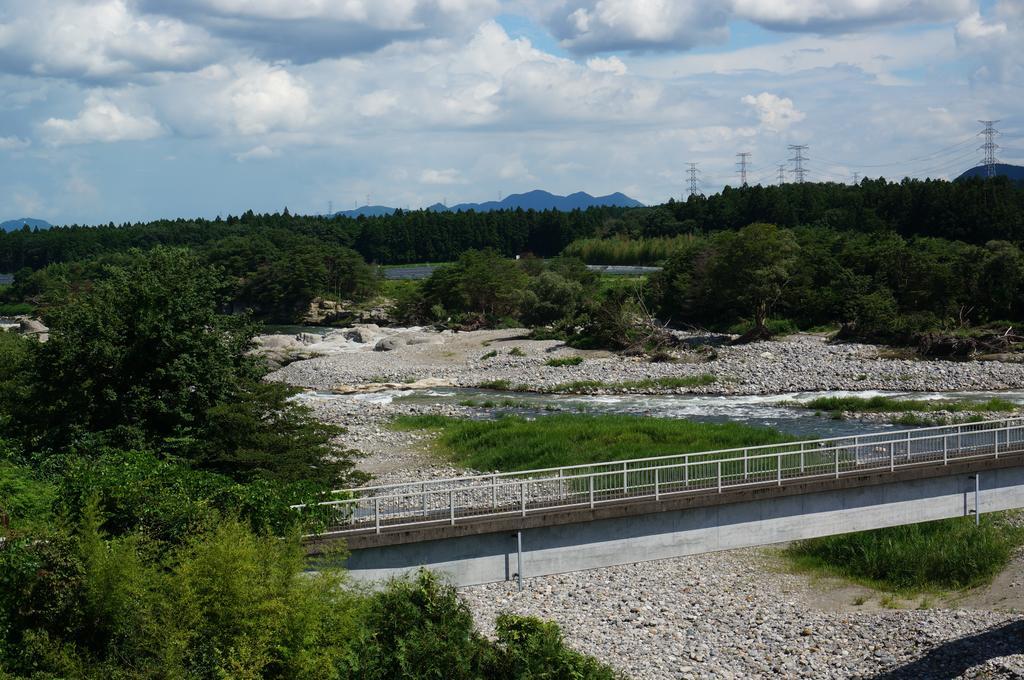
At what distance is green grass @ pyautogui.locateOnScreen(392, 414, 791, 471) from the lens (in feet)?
134

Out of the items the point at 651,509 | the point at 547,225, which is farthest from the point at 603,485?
the point at 547,225

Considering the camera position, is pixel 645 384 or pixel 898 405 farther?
pixel 645 384

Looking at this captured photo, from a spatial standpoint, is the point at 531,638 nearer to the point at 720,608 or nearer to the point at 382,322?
the point at 720,608

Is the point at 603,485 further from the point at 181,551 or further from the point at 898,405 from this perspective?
the point at 898,405

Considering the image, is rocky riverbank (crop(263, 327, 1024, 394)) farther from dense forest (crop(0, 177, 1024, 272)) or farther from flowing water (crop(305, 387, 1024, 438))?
dense forest (crop(0, 177, 1024, 272))

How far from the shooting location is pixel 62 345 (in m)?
28.4

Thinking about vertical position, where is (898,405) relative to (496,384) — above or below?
below

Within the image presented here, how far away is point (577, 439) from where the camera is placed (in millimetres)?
44031

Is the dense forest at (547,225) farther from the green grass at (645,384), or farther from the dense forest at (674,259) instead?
the green grass at (645,384)

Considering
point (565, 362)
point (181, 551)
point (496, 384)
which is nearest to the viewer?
point (181, 551)

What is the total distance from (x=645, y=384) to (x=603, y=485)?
116 ft

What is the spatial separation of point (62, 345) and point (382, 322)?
76.5 meters

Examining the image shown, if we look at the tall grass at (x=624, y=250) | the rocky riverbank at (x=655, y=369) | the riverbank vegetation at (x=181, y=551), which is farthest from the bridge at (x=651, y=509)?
the tall grass at (x=624, y=250)

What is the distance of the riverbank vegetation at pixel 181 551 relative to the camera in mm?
15719
